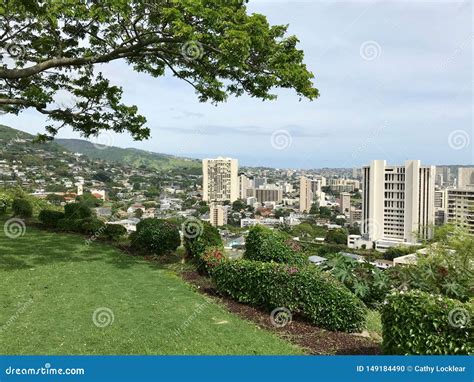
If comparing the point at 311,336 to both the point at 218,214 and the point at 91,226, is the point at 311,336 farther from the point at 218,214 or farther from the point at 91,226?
the point at 91,226

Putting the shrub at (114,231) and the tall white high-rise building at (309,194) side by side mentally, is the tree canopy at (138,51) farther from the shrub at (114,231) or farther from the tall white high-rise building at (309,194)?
the tall white high-rise building at (309,194)

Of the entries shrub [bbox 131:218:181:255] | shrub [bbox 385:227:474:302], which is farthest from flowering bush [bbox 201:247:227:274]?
shrub [bbox 385:227:474:302]

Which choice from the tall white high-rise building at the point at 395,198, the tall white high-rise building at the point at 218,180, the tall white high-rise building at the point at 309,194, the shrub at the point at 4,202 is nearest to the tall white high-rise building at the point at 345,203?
the tall white high-rise building at the point at 309,194

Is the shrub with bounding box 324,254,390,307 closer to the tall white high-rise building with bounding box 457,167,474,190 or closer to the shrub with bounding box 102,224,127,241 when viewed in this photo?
the tall white high-rise building with bounding box 457,167,474,190

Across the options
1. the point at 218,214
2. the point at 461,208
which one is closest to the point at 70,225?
the point at 218,214

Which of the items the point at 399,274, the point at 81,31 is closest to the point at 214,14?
the point at 81,31
